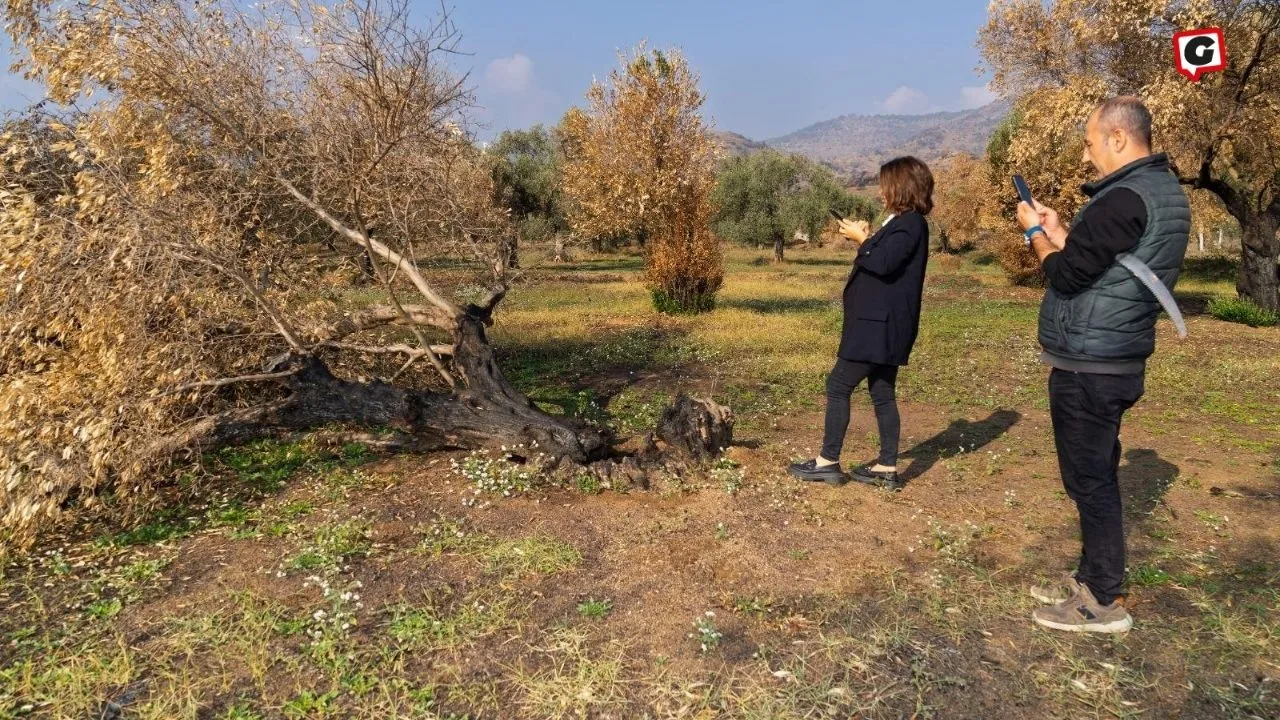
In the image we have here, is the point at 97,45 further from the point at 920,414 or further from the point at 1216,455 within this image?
the point at 1216,455

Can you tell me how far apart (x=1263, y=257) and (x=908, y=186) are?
1570cm

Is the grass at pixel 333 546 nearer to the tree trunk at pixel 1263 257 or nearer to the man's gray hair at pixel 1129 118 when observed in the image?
the man's gray hair at pixel 1129 118

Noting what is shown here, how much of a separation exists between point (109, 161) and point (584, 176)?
15.6 meters

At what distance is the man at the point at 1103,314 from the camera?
11.2 ft

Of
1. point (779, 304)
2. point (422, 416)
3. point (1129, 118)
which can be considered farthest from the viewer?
point (779, 304)

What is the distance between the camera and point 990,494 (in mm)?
5832

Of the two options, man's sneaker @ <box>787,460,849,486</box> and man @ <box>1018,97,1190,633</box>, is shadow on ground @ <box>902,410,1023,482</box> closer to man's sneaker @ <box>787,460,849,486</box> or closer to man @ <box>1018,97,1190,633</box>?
man's sneaker @ <box>787,460,849,486</box>

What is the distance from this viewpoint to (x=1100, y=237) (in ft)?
11.2

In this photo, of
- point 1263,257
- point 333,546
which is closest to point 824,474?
point 333,546

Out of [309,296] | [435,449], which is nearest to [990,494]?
[435,449]

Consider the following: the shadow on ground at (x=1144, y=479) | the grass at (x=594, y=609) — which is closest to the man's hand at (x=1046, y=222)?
the shadow on ground at (x=1144, y=479)

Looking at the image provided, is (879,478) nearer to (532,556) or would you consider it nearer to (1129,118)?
(532,556)

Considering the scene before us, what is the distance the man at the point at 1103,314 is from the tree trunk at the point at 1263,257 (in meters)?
16.2

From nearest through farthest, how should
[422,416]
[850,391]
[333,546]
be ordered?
1. [333,546]
2. [850,391]
3. [422,416]
